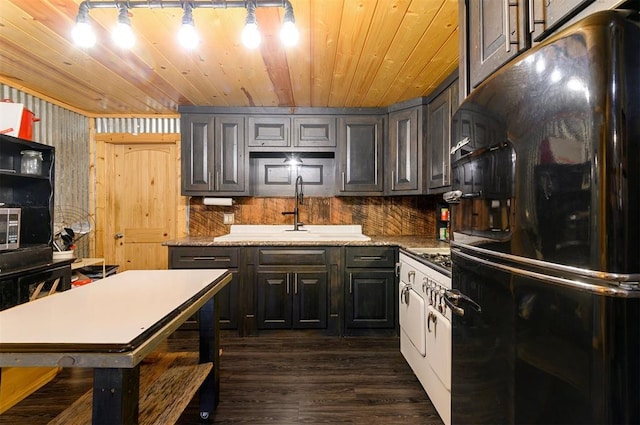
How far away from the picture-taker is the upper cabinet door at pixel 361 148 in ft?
10.7

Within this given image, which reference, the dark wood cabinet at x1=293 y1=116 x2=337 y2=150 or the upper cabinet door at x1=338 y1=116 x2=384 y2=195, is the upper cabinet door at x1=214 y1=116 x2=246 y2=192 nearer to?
the dark wood cabinet at x1=293 y1=116 x2=337 y2=150

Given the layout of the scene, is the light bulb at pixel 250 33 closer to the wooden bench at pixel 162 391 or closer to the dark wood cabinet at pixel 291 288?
the wooden bench at pixel 162 391

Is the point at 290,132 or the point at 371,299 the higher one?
the point at 290,132

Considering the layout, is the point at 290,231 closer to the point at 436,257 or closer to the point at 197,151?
the point at 197,151

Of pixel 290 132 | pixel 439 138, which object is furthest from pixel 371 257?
pixel 290 132

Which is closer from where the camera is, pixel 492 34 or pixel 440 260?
pixel 492 34

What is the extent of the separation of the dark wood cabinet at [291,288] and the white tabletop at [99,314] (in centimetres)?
138

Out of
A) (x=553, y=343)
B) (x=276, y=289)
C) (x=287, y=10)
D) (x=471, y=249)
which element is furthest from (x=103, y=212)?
(x=553, y=343)

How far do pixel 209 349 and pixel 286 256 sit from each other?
1269mm

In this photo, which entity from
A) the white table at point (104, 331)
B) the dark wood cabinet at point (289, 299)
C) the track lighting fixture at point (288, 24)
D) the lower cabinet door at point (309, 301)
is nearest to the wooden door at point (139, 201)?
the dark wood cabinet at point (289, 299)

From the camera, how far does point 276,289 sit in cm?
292

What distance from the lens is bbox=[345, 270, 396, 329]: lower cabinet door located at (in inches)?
114

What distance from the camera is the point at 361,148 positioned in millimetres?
3252

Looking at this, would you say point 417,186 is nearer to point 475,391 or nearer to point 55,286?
point 475,391
